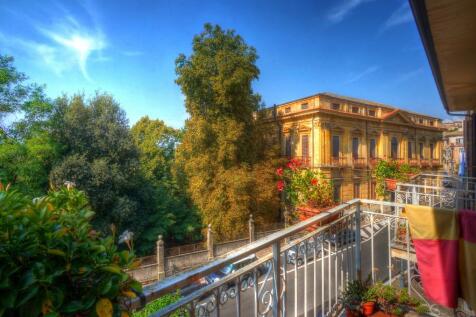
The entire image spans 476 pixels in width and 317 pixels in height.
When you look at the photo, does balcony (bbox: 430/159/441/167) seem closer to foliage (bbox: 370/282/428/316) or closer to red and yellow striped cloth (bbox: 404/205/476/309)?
foliage (bbox: 370/282/428/316)

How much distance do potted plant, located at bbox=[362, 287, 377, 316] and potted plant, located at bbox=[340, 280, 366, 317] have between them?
1.6 inches

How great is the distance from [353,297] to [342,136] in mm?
16472

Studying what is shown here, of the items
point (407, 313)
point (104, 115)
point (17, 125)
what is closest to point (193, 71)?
point (104, 115)

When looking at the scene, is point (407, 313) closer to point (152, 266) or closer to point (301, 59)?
point (301, 59)

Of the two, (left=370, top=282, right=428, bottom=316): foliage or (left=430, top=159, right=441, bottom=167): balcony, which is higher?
(left=430, top=159, right=441, bottom=167): balcony

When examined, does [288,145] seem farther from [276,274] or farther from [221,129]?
[276,274]

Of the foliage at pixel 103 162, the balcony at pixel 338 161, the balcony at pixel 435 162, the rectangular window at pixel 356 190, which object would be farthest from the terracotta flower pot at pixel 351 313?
the balcony at pixel 435 162

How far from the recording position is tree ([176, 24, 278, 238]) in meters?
13.4

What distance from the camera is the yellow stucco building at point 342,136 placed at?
16.5m

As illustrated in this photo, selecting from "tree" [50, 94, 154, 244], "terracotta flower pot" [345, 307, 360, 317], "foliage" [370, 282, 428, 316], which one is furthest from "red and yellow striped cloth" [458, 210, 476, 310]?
"tree" [50, 94, 154, 244]

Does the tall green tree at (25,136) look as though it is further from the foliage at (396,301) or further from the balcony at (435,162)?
the balcony at (435,162)

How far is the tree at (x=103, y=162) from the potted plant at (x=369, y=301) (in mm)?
12669

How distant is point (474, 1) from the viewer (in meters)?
1.71

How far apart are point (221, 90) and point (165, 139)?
10671mm
